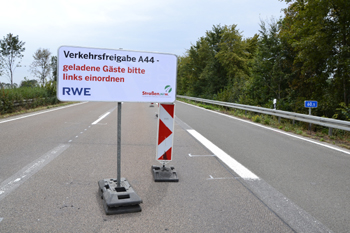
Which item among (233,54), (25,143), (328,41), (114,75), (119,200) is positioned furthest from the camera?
(233,54)

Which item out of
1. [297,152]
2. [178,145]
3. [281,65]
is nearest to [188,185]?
[178,145]

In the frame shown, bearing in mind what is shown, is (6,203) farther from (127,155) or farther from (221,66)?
(221,66)

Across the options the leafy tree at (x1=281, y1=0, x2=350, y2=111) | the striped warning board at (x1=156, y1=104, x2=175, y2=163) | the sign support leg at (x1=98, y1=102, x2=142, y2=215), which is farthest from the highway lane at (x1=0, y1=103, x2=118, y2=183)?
the leafy tree at (x1=281, y1=0, x2=350, y2=111)

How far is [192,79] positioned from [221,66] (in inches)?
513

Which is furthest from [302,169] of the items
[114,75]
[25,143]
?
[25,143]

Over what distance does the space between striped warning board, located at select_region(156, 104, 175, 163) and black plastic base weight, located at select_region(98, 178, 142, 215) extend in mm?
1228

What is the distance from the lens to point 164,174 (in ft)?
16.7

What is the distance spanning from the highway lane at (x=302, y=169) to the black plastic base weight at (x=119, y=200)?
190 cm

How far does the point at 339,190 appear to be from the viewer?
15.1 ft

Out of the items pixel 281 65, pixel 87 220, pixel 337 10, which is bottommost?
pixel 87 220

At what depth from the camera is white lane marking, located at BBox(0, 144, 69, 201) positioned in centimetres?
437

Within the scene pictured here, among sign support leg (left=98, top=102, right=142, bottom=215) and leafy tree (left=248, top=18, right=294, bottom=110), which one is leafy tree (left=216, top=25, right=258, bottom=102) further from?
sign support leg (left=98, top=102, right=142, bottom=215)

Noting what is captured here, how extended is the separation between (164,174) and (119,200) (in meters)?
1.46

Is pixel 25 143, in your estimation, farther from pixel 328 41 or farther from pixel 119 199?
pixel 328 41
